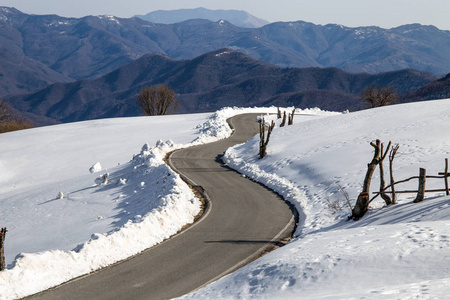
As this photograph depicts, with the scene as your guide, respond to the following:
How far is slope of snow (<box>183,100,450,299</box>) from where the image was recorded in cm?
1042

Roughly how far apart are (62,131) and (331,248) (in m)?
55.2

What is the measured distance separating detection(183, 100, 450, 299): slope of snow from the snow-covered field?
1.8 inches

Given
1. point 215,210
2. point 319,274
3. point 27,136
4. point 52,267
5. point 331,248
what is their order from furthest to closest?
point 27,136
point 215,210
point 52,267
point 331,248
point 319,274

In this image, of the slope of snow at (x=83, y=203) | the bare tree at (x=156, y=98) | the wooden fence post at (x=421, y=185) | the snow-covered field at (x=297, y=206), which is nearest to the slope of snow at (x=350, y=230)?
the snow-covered field at (x=297, y=206)

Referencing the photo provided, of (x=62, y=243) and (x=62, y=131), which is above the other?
(x=62, y=131)

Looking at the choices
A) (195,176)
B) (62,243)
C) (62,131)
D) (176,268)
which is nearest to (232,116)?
(62,131)

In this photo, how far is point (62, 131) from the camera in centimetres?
6156

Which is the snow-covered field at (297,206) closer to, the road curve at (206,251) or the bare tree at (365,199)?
the bare tree at (365,199)

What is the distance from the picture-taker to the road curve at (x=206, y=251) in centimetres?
1277

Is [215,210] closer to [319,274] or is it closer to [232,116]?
[319,274]

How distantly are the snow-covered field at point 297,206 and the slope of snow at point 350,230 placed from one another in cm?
5

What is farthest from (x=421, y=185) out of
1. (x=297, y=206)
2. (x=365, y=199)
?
(x=297, y=206)

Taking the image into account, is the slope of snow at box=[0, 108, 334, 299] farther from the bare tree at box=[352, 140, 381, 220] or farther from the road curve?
the bare tree at box=[352, 140, 381, 220]

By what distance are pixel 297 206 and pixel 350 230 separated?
6.60 meters
